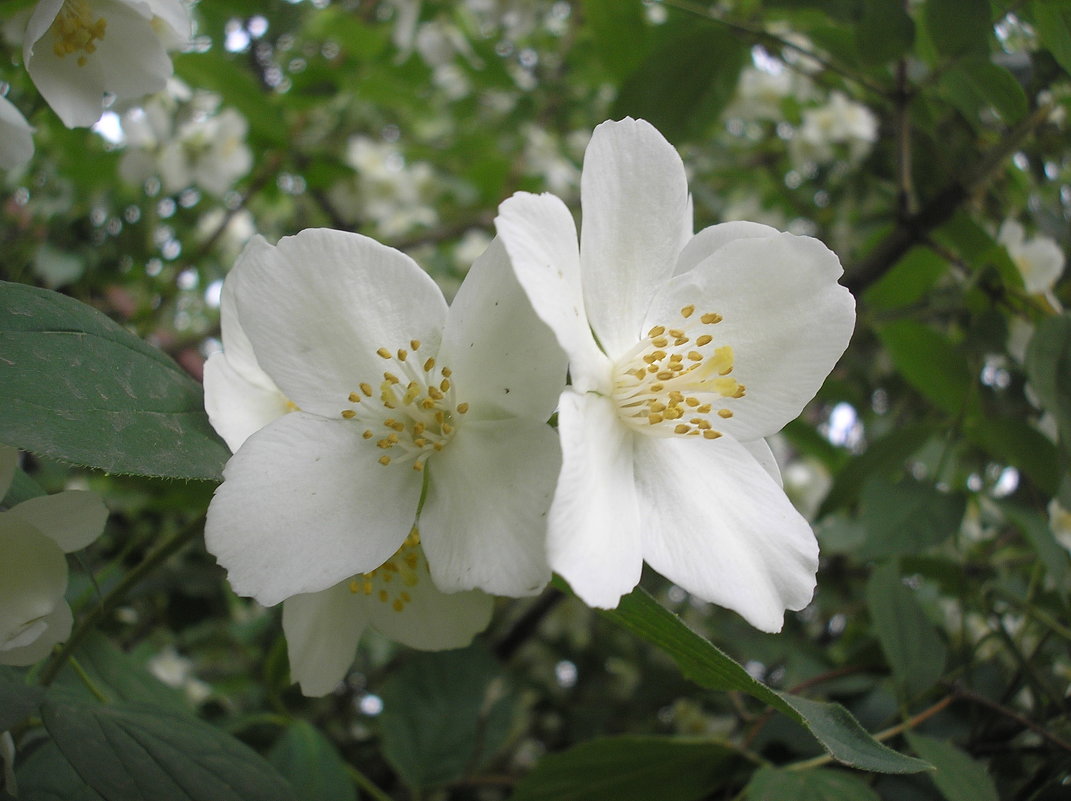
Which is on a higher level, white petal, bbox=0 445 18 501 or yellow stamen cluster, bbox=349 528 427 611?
white petal, bbox=0 445 18 501

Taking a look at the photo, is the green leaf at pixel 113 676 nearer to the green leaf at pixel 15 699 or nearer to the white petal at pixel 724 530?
the green leaf at pixel 15 699

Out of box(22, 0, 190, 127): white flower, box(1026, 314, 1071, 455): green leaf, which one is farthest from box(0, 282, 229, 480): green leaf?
box(1026, 314, 1071, 455): green leaf

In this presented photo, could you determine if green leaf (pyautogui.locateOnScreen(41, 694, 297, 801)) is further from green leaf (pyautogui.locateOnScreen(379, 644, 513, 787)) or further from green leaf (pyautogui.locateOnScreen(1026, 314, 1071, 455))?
green leaf (pyautogui.locateOnScreen(1026, 314, 1071, 455))

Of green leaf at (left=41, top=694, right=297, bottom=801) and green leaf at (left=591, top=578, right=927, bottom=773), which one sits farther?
green leaf at (left=41, top=694, right=297, bottom=801)

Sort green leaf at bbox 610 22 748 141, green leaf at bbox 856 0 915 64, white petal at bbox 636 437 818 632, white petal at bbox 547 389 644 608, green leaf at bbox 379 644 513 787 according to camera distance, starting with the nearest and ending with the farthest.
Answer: white petal at bbox 547 389 644 608, white petal at bbox 636 437 818 632, green leaf at bbox 856 0 915 64, green leaf at bbox 379 644 513 787, green leaf at bbox 610 22 748 141

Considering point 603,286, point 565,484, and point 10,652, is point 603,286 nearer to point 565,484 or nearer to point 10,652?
point 565,484

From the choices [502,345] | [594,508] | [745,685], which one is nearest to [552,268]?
[502,345]

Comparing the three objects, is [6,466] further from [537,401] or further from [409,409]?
[537,401]

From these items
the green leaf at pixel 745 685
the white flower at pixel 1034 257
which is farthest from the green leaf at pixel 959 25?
the green leaf at pixel 745 685
